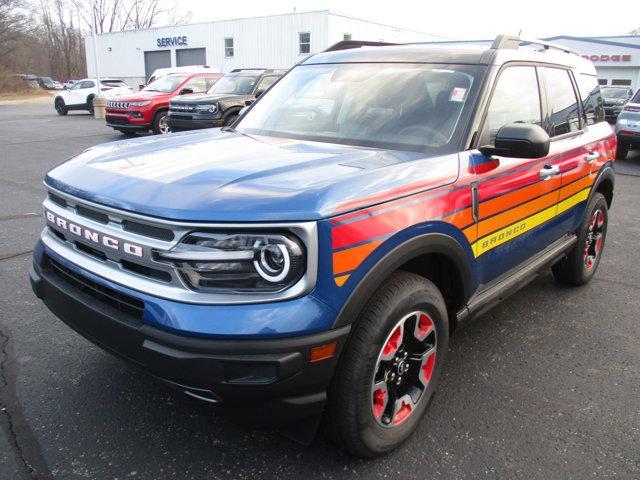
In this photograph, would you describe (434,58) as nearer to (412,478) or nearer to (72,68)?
(412,478)

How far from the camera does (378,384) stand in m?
2.35

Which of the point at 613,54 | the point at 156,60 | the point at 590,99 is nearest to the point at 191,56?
the point at 156,60

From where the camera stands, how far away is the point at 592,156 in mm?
4066

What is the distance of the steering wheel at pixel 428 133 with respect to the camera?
2.78m

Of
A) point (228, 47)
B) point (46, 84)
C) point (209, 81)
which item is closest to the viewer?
point (209, 81)

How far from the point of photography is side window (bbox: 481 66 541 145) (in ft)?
9.73

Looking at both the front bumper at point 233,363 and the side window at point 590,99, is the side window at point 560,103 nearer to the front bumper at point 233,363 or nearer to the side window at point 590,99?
the side window at point 590,99

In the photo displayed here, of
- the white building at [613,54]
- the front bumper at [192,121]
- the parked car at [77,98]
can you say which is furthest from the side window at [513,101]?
the white building at [613,54]

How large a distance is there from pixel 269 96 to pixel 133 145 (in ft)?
3.91

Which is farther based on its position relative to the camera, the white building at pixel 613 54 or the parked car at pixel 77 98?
the white building at pixel 613 54

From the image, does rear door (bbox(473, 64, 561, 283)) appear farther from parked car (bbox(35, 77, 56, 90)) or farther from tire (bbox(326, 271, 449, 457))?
parked car (bbox(35, 77, 56, 90))

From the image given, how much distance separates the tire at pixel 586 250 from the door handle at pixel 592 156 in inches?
13.1

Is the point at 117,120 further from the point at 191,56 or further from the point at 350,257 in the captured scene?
the point at 191,56

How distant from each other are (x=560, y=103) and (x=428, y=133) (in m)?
1.50
